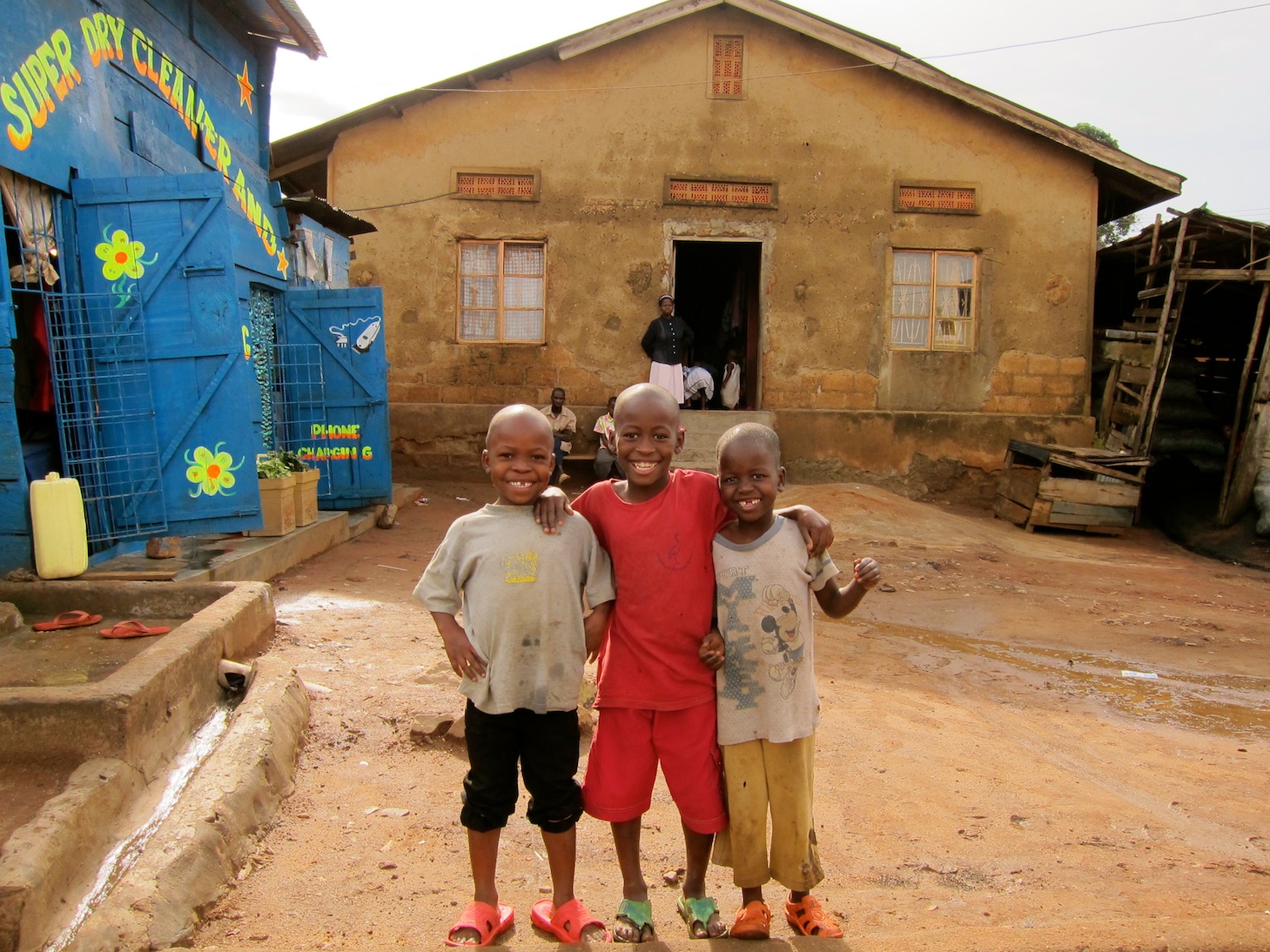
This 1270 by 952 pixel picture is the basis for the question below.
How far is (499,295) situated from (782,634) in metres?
10.1

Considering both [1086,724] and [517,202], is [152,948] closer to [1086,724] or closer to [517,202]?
[1086,724]

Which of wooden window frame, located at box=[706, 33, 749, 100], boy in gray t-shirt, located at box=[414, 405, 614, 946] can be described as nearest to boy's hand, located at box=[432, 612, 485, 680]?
boy in gray t-shirt, located at box=[414, 405, 614, 946]

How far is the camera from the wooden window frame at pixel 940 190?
12.0 m

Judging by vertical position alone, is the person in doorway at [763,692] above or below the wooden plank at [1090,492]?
above

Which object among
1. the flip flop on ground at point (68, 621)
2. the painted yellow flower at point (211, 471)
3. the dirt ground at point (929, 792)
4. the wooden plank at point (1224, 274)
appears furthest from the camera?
the wooden plank at point (1224, 274)

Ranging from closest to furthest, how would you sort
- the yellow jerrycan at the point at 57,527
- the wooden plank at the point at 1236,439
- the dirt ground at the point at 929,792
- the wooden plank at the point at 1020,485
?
the dirt ground at the point at 929,792
the yellow jerrycan at the point at 57,527
the wooden plank at the point at 1236,439
the wooden plank at the point at 1020,485

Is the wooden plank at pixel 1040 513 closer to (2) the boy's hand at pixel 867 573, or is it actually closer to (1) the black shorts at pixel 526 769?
(2) the boy's hand at pixel 867 573

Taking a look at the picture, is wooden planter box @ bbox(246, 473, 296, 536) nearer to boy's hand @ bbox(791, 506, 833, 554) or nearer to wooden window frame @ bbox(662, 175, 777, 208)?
boy's hand @ bbox(791, 506, 833, 554)

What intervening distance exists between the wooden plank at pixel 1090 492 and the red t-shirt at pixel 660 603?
9.62 meters

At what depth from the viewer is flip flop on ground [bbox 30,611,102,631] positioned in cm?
441

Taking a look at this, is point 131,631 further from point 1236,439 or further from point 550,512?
point 1236,439

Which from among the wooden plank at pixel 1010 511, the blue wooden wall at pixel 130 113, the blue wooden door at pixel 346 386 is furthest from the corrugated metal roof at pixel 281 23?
the wooden plank at pixel 1010 511

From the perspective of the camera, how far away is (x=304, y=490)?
7516 millimetres

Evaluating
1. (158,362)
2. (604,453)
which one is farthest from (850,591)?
(604,453)
